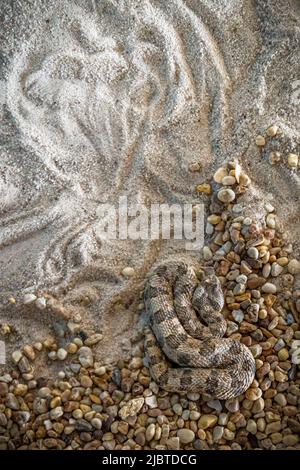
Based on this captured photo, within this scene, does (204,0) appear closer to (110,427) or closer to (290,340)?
(290,340)

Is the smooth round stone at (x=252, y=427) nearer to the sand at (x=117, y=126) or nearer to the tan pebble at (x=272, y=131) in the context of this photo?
the sand at (x=117, y=126)

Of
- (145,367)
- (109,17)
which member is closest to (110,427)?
(145,367)

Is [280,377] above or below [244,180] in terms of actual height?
below

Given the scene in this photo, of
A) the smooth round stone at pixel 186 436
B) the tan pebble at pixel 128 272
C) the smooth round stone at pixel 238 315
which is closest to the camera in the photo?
the smooth round stone at pixel 186 436

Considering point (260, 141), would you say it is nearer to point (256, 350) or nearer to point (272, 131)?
point (272, 131)

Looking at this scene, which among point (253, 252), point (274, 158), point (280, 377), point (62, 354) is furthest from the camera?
point (274, 158)

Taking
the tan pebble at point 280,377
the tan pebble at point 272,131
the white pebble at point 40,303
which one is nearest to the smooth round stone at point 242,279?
the tan pebble at point 280,377

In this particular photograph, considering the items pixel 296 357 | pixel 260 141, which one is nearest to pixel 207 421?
pixel 296 357
